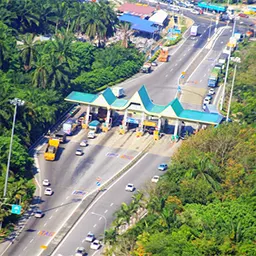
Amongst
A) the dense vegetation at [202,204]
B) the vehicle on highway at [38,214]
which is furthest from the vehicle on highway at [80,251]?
the vehicle on highway at [38,214]

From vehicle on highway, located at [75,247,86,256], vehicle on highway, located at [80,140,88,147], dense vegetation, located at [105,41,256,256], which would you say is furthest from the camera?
vehicle on highway, located at [80,140,88,147]

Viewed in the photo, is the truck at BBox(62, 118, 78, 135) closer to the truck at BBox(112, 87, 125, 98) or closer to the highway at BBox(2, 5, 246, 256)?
the highway at BBox(2, 5, 246, 256)

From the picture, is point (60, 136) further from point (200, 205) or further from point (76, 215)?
point (200, 205)

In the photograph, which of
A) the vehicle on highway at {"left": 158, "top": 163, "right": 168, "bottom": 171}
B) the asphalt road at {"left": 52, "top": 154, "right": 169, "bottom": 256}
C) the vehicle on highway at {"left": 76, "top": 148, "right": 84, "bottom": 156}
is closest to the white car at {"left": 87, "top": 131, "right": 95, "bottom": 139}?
the vehicle on highway at {"left": 76, "top": 148, "right": 84, "bottom": 156}

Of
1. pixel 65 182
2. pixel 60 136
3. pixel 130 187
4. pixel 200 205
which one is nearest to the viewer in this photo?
pixel 200 205

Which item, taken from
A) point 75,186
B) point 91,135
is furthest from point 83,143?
point 75,186

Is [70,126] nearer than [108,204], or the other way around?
[108,204]
